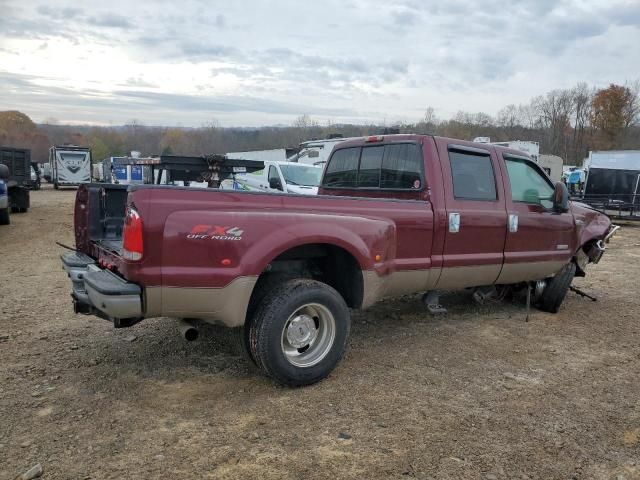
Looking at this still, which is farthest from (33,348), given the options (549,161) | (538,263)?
(549,161)

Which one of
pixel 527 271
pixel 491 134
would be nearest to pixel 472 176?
pixel 527 271

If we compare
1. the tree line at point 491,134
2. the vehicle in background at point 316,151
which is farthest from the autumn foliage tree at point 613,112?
the vehicle in background at point 316,151

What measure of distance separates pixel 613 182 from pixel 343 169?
1851cm

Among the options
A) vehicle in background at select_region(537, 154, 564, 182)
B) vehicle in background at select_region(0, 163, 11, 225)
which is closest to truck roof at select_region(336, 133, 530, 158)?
vehicle in background at select_region(0, 163, 11, 225)

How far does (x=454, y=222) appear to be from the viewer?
4762mm

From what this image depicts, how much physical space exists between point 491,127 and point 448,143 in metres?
70.0

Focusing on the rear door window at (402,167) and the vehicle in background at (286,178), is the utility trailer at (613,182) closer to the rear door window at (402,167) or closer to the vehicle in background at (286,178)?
the vehicle in background at (286,178)

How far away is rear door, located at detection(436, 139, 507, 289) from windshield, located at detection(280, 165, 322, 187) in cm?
814

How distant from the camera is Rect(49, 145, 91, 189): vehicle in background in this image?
32906 millimetres

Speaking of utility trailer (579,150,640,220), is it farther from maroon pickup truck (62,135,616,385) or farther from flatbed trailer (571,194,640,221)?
maroon pickup truck (62,135,616,385)

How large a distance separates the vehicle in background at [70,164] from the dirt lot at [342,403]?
3056 cm

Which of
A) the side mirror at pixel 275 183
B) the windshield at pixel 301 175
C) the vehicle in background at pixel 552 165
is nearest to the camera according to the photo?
the side mirror at pixel 275 183

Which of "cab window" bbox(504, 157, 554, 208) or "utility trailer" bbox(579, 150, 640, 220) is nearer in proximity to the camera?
"cab window" bbox(504, 157, 554, 208)

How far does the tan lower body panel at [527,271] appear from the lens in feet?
17.6
